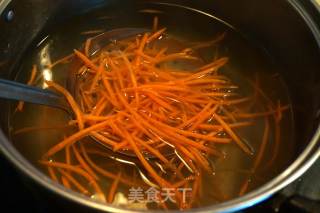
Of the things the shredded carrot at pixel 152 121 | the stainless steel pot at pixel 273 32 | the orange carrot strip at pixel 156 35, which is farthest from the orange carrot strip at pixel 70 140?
the orange carrot strip at pixel 156 35

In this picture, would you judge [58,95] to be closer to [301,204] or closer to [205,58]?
[205,58]

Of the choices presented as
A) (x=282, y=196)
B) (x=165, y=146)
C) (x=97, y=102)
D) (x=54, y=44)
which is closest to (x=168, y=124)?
(x=165, y=146)

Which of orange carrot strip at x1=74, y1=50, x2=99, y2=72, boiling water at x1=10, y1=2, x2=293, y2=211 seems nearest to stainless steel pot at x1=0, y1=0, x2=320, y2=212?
boiling water at x1=10, y1=2, x2=293, y2=211

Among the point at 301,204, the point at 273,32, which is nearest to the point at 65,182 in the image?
the point at 301,204

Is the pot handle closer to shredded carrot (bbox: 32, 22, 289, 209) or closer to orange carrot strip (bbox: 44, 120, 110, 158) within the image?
shredded carrot (bbox: 32, 22, 289, 209)

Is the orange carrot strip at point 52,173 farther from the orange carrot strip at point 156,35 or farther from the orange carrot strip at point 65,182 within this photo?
the orange carrot strip at point 156,35

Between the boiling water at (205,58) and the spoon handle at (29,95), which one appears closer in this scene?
the spoon handle at (29,95)
